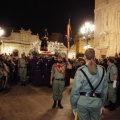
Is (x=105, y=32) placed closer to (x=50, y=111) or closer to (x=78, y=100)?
(x=50, y=111)

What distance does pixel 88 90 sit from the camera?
155 inches

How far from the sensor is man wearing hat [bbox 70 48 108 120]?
12.8 feet

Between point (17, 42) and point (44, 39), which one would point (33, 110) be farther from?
point (17, 42)

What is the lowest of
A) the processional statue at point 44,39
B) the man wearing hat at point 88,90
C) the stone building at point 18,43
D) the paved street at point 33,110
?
the paved street at point 33,110

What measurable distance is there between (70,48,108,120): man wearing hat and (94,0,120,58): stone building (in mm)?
25109

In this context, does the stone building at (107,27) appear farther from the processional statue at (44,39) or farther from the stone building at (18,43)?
the processional statue at (44,39)

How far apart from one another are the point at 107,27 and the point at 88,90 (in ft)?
88.7

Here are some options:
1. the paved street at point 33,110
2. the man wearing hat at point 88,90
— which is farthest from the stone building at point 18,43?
the man wearing hat at point 88,90

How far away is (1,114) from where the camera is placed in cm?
698

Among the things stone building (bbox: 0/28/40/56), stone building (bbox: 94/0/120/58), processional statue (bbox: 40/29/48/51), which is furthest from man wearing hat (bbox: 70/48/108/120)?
stone building (bbox: 0/28/40/56)

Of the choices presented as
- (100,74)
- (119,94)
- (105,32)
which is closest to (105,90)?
(100,74)

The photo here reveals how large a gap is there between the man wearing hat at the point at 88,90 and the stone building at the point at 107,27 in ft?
82.4

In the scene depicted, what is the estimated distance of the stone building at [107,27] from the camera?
2802 cm

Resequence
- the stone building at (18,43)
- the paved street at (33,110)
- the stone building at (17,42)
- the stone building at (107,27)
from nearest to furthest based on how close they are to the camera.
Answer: the paved street at (33,110)
the stone building at (107,27)
the stone building at (18,43)
the stone building at (17,42)
